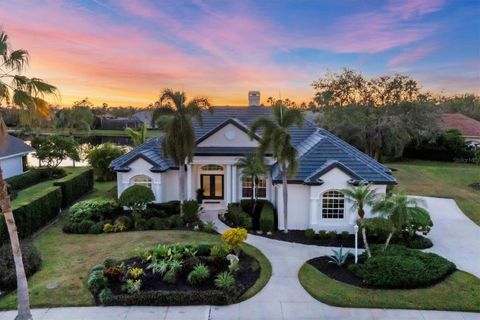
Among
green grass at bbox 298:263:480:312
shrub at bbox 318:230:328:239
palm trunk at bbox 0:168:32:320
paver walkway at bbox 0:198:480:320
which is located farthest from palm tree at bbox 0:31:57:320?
shrub at bbox 318:230:328:239

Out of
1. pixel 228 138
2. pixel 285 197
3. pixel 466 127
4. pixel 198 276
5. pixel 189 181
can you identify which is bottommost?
pixel 198 276

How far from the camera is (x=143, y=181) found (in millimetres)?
22219

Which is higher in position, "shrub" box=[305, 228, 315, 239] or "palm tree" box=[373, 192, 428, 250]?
"palm tree" box=[373, 192, 428, 250]

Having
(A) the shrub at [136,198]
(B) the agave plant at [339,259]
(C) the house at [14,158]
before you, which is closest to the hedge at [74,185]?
(A) the shrub at [136,198]

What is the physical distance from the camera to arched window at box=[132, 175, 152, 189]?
72.5ft

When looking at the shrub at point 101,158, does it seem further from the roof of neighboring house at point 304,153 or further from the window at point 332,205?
the window at point 332,205

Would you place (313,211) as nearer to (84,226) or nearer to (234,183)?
(234,183)

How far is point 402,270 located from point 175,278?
299 inches

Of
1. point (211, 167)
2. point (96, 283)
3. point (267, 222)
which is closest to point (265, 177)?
point (211, 167)

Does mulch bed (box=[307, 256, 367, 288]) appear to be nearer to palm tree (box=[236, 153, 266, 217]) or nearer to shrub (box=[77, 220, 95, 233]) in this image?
palm tree (box=[236, 153, 266, 217])

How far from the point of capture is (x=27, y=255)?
13641mm

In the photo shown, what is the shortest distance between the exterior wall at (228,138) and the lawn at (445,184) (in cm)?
1330

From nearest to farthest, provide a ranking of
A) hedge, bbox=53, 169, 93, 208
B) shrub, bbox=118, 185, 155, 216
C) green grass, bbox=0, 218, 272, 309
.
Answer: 1. green grass, bbox=0, 218, 272, 309
2. shrub, bbox=118, 185, 155, 216
3. hedge, bbox=53, 169, 93, 208

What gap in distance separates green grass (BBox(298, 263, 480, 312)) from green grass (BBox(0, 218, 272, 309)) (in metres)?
1.96
